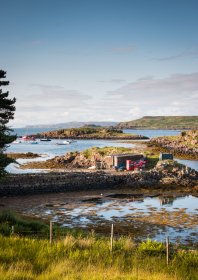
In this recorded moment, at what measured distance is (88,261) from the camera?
1571 centimetres

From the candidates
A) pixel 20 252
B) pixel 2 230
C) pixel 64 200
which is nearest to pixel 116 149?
pixel 64 200

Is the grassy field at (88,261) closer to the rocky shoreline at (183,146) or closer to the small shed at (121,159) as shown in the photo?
the small shed at (121,159)

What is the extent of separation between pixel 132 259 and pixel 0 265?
18.7 ft

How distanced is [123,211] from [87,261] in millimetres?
21868

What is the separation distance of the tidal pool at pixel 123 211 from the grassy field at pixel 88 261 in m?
9.62

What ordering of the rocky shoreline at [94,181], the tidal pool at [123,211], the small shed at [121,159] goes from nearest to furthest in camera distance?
the tidal pool at [123,211]
the rocky shoreline at [94,181]
the small shed at [121,159]

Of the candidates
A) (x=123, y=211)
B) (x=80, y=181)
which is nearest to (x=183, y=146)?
(x=80, y=181)

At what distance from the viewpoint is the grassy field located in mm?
13516

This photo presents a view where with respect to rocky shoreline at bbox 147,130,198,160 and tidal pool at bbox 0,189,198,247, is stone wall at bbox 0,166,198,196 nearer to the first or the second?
tidal pool at bbox 0,189,198,247

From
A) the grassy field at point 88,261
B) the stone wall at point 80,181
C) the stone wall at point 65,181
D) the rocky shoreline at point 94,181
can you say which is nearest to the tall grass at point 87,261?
the grassy field at point 88,261

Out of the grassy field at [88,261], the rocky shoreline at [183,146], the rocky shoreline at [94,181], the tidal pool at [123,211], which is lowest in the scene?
the tidal pool at [123,211]

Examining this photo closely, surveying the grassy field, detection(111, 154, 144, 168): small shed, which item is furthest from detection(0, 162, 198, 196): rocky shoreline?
the grassy field

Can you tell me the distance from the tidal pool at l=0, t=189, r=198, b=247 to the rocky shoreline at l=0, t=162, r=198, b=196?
177cm

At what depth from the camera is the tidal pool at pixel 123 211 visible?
3002cm
